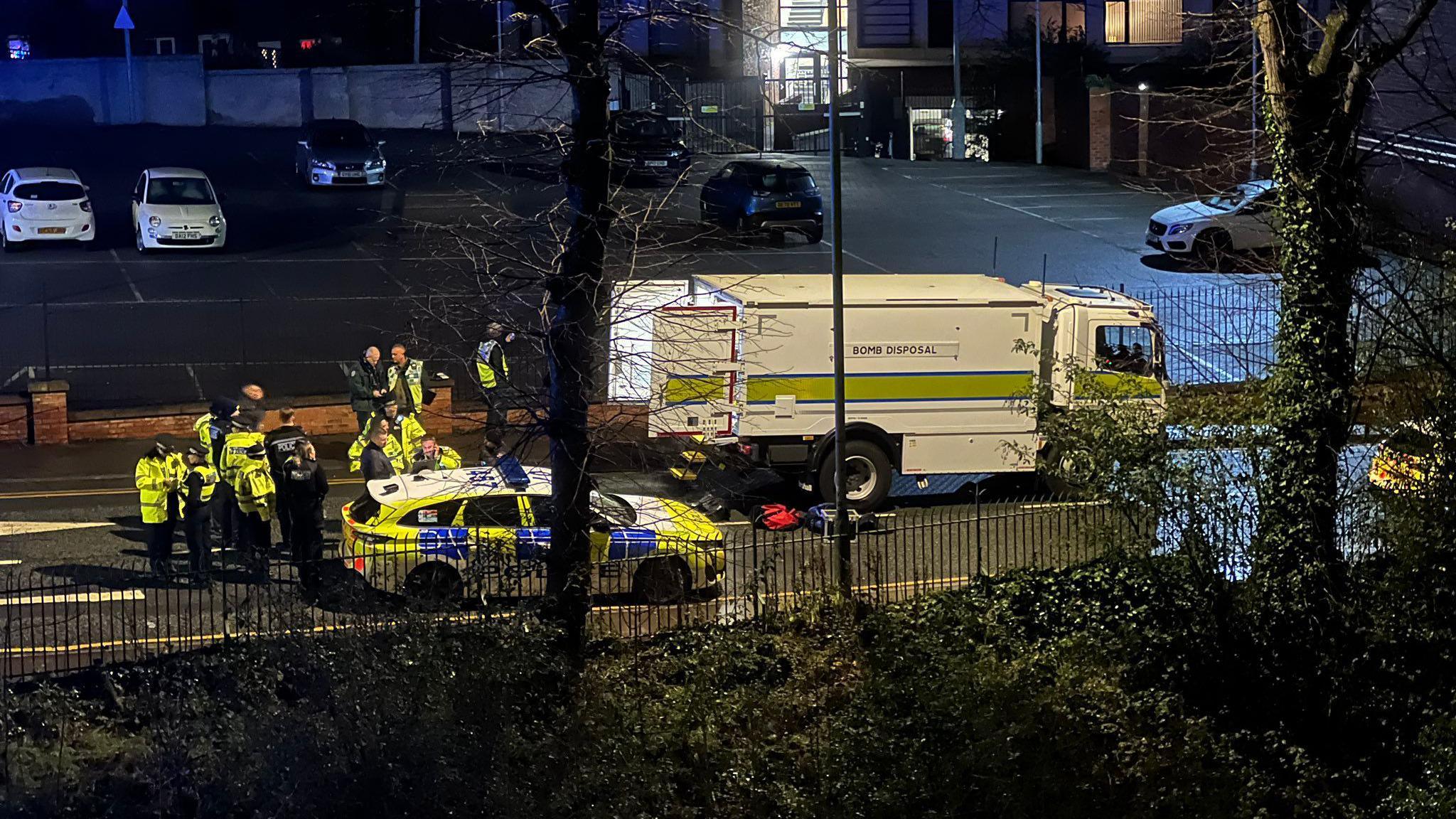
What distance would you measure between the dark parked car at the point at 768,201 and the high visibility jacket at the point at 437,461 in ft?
48.3

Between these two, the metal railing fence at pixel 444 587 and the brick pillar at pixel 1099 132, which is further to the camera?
the brick pillar at pixel 1099 132

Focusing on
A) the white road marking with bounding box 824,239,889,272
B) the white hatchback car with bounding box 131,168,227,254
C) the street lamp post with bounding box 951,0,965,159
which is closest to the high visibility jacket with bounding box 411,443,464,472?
the white road marking with bounding box 824,239,889,272

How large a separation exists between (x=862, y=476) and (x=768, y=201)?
13822 mm

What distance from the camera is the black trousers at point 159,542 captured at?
1514cm

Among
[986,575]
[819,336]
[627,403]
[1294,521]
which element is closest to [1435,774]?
[1294,521]

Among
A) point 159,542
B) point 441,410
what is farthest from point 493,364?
point 441,410

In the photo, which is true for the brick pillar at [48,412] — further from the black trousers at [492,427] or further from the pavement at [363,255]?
the black trousers at [492,427]

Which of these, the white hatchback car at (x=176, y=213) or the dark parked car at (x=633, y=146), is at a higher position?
the dark parked car at (x=633, y=146)

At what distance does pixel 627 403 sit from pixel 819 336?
158 inches

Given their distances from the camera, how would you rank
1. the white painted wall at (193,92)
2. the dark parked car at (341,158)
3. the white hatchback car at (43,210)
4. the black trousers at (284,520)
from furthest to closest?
the white painted wall at (193,92), the dark parked car at (341,158), the white hatchback car at (43,210), the black trousers at (284,520)

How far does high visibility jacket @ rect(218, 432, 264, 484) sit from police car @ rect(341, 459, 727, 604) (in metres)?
1.27

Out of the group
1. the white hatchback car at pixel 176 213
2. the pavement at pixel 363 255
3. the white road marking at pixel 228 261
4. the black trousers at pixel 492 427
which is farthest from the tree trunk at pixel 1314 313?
the white hatchback car at pixel 176 213

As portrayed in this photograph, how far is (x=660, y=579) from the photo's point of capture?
14172 mm

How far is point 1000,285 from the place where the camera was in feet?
63.3
